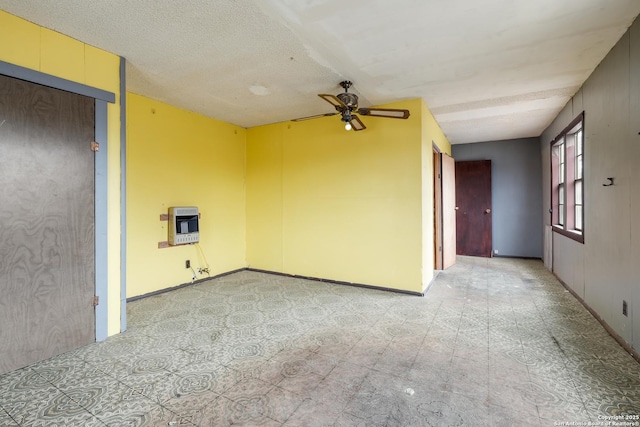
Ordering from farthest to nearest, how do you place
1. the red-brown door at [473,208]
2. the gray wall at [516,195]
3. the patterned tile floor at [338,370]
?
the red-brown door at [473,208] → the gray wall at [516,195] → the patterned tile floor at [338,370]

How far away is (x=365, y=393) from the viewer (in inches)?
77.1

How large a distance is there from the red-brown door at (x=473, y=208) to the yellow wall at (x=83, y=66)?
6574 mm

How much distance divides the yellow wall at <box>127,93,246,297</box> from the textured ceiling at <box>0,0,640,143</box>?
449 mm

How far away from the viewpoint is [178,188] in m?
4.43

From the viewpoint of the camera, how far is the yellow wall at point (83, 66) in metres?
2.29

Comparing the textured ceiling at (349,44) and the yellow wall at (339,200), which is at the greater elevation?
the textured ceiling at (349,44)

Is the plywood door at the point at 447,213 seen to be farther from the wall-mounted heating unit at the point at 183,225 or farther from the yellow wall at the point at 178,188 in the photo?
the wall-mounted heating unit at the point at 183,225

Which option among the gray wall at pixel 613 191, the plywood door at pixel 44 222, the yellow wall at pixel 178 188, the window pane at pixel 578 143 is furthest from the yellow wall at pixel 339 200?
the plywood door at pixel 44 222

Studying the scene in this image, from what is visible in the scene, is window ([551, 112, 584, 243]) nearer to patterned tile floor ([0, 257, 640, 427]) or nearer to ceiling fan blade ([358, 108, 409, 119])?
patterned tile floor ([0, 257, 640, 427])

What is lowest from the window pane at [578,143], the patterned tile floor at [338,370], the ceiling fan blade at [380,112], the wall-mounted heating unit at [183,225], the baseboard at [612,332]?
the patterned tile floor at [338,370]

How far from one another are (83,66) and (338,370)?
11.1 feet

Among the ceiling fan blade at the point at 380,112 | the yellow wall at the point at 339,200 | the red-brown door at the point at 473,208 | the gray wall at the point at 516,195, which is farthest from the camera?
the red-brown door at the point at 473,208

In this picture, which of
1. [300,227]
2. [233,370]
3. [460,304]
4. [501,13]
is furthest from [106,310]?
[501,13]

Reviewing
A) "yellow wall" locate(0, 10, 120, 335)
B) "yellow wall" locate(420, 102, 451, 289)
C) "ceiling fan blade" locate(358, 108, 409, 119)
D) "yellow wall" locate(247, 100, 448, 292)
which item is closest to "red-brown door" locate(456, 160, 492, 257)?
"yellow wall" locate(420, 102, 451, 289)
